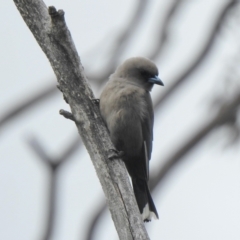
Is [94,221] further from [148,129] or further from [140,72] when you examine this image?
[140,72]

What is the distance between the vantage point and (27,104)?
4.69 m

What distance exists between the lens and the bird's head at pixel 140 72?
5586 mm

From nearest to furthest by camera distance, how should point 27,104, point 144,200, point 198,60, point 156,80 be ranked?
point 198,60
point 27,104
point 144,200
point 156,80

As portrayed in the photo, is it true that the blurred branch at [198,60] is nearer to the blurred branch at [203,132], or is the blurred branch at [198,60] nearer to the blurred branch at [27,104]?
the blurred branch at [203,132]

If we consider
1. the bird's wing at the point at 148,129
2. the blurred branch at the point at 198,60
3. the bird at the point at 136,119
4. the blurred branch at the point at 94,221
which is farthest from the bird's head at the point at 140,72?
the blurred branch at the point at 94,221

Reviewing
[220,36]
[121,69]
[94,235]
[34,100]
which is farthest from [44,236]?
[121,69]

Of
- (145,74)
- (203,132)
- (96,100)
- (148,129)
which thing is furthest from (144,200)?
(203,132)

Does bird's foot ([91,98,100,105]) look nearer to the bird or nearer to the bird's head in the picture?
the bird

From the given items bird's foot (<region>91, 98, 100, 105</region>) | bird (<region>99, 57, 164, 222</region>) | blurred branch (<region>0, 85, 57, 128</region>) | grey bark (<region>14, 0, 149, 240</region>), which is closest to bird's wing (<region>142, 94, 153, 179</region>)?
bird (<region>99, 57, 164, 222</region>)

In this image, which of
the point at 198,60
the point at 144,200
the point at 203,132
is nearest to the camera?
the point at 203,132

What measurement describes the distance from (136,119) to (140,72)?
524 millimetres

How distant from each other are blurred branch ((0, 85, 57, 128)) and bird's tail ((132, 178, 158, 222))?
1.10 metres

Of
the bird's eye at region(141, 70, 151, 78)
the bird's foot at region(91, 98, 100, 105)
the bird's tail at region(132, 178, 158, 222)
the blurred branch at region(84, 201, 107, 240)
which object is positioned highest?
the bird's eye at region(141, 70, 151, 78)

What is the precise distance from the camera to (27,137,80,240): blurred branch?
147 inches
